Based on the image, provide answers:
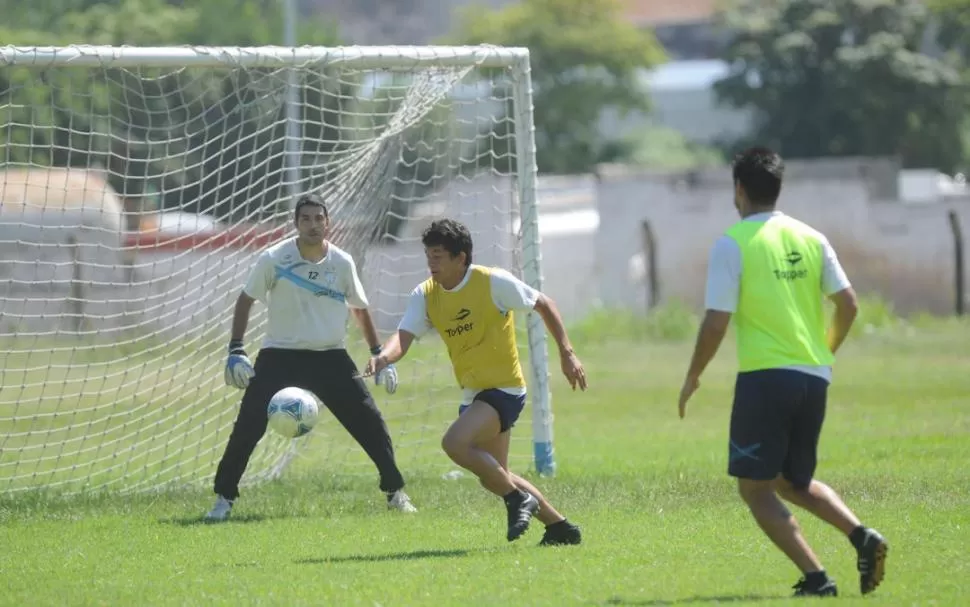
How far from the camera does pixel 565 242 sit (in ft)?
113

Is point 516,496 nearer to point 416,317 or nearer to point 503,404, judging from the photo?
point 503,404

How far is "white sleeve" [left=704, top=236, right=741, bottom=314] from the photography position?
6.98 metres

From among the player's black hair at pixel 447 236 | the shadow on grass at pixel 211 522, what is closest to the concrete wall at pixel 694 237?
the shadow on grass at pixel 211 522

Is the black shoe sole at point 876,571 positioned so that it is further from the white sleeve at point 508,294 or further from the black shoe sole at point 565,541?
the white sleeve at point 508,294

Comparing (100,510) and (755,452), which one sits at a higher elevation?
(755,452)

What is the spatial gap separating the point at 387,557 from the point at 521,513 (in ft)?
2.53

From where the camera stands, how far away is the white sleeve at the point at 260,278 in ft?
33.7

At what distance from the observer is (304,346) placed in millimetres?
10391

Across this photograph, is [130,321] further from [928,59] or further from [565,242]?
[928,59]

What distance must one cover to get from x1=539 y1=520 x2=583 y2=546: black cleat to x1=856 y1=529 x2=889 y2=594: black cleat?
2134 millimetres

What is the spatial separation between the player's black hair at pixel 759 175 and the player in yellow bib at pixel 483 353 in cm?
177

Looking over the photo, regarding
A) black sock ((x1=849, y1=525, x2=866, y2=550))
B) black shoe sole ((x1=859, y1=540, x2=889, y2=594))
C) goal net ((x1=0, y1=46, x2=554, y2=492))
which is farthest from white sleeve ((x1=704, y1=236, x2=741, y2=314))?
goal net ((x1=0, y1=46, x2=554, y2=492))

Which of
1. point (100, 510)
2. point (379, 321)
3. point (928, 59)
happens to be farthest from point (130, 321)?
point (928, 59)

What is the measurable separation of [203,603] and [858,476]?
576 centimetres
